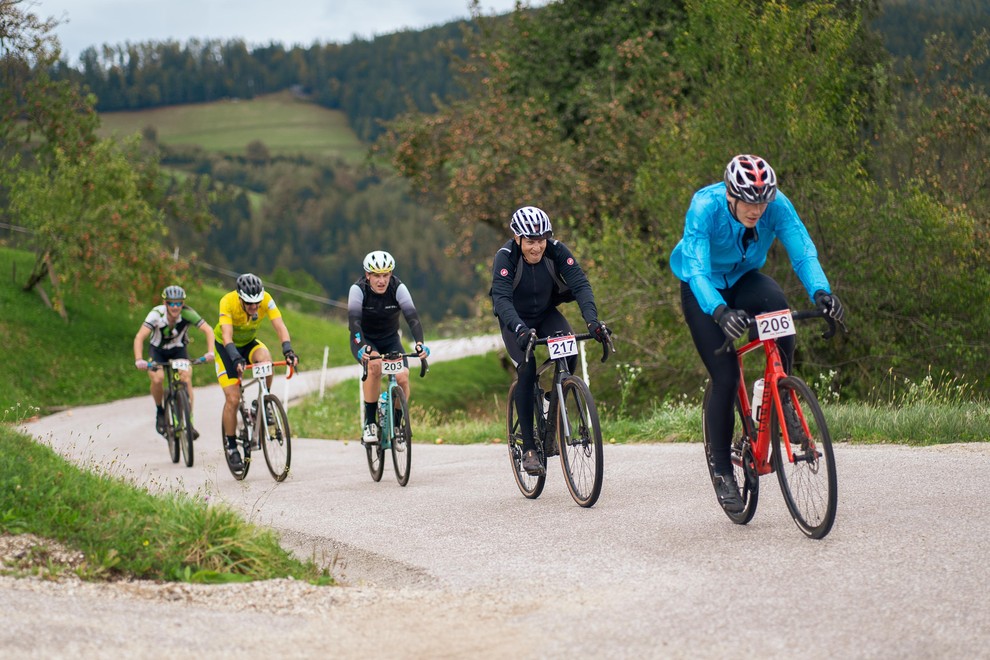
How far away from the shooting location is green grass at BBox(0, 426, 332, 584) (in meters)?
5.71

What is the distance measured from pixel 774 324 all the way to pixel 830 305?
35 cm

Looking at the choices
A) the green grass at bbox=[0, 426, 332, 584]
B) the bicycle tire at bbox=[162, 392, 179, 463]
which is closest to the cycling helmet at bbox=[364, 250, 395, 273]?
the green grass at bbox=[0, 426, 332, 584]

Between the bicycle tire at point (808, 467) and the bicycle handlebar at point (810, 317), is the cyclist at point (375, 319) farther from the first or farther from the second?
the bicycle tire at point (808, 467)

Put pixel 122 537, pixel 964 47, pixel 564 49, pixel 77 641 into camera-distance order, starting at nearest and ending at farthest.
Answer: pixel 77 641
pixel 122 537
pixel 964 47
pixel 564 49

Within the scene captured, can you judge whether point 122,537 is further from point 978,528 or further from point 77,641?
point 978,528

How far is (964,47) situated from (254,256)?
128587mm

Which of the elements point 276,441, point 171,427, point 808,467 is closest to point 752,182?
point 808,467

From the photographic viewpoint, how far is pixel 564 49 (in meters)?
32.1

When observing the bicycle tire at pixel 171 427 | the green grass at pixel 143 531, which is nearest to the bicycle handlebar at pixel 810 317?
the green grass at pixel 143 531

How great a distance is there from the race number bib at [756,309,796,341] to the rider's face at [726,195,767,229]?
0.57 m

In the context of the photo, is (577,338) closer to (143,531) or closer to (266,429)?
(143,531)

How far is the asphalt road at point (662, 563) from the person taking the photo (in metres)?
4.40

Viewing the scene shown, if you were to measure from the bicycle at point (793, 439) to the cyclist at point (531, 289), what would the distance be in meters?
1.91

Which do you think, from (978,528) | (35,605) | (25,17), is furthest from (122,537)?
(25,17)
